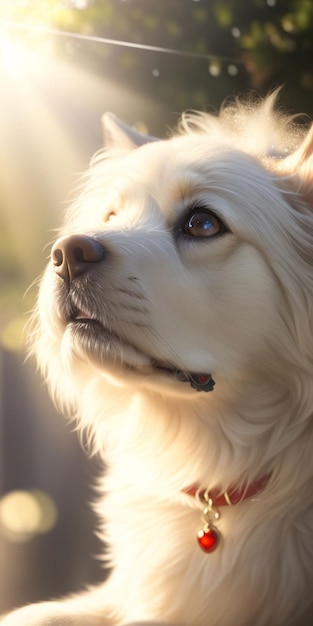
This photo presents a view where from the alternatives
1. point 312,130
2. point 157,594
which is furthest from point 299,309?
point 157,594

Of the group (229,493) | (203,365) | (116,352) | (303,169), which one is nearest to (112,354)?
(116,352)

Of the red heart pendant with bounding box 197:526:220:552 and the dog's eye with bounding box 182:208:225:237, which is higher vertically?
the dog's eye with bounding box 182:208:225:237

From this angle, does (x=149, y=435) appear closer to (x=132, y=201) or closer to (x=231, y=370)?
(x=231, y=370)

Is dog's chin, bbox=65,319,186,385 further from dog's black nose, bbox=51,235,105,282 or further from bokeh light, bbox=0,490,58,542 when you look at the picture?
bokeh light, bbox=0,490,58,542

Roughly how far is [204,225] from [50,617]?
1.08m

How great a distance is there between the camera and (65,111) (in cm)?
292

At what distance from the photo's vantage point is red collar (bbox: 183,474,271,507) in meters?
1.96

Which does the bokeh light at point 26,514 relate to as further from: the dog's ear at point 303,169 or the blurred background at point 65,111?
the dog's ear at point 303,169

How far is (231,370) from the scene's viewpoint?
6.19ft

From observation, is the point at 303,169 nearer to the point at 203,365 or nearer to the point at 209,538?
the point at 203,365

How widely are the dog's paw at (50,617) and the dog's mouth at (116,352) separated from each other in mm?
685

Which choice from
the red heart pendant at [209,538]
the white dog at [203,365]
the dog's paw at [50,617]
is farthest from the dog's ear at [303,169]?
the dog's paw at [50,617]

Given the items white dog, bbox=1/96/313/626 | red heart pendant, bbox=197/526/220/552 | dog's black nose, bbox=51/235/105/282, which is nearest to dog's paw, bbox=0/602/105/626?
white dog, bbox=1/96/313/626

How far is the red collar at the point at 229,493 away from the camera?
77.0 inches
